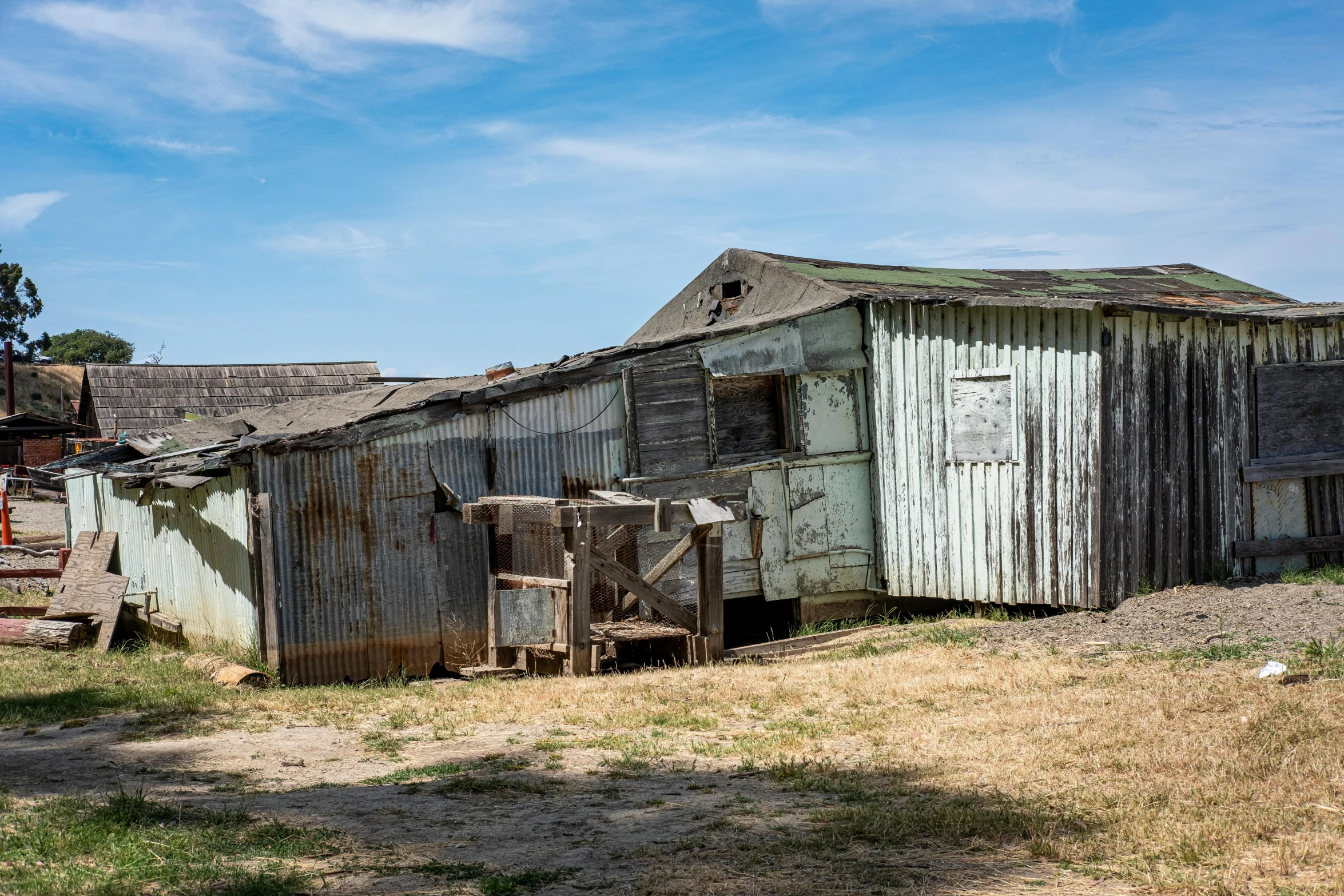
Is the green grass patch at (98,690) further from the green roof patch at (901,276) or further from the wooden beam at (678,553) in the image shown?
the green roof patch at (901,276)

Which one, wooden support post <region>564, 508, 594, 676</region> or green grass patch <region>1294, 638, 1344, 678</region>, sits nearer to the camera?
green grass patch <region>1294, 638, 1344, 678</region>

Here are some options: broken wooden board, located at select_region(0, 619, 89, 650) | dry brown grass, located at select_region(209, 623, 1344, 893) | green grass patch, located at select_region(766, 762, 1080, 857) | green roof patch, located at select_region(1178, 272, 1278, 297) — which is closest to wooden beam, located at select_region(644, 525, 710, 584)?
dry brown grass, located at select_region(209, 623, 1344, 893)

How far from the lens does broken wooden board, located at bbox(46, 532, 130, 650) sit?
47.9 feet

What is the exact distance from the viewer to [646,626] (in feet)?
43.0

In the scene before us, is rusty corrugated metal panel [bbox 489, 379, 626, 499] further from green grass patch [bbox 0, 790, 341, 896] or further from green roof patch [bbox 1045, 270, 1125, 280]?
green roof patch [bbox 1045, 270, 1125, 280]

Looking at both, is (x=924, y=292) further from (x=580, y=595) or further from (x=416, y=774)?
(x=416, y=774)

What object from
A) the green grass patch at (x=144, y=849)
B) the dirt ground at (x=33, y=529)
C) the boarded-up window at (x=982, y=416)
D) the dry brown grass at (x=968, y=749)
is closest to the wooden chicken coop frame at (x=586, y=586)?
the dry brown grass at (x=968, y=749)

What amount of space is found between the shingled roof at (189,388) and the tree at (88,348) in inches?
1528

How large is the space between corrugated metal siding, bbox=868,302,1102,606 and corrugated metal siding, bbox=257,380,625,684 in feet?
13.4

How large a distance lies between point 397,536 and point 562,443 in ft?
7.21

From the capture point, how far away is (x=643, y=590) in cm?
1198

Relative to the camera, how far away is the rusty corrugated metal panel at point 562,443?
43.3 ft

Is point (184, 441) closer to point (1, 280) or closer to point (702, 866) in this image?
point (702, 866)

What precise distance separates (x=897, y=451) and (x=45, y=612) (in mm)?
11375
